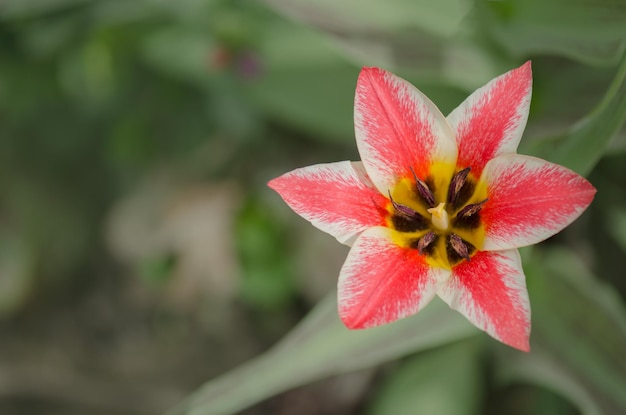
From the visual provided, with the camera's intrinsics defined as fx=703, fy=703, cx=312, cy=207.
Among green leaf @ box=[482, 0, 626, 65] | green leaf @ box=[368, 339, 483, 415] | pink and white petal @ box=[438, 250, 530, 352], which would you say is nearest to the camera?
pink and white petal @ box=[438, 250, 530, 352]

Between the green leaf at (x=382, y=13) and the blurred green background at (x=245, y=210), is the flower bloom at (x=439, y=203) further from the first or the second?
the green leaf at (x=382, y=13)

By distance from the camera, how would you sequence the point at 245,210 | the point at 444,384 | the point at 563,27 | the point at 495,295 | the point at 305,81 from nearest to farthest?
the point at 495,295
the point at 563,27
the point at 444,384
the point at 305,81
the point at 245,210

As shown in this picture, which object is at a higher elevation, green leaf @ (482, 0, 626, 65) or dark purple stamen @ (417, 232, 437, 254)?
green leaf @ (482, 0, 626, 65)

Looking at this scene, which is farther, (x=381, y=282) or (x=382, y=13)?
(x=382, y=13)

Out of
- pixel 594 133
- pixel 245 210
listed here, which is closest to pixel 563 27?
pixel 594 133

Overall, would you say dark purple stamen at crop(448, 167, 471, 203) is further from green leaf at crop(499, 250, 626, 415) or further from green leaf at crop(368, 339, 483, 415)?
green leaf at crop(368, 339, 483, 415)

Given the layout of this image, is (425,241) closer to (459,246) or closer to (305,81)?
(459,246)

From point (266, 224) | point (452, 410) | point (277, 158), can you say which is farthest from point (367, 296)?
point (277, 158)

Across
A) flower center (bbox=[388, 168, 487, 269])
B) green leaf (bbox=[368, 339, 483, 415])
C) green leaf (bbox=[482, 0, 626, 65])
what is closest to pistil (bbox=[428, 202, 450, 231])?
flower center (bbox=[388, 168, 487, 269])
